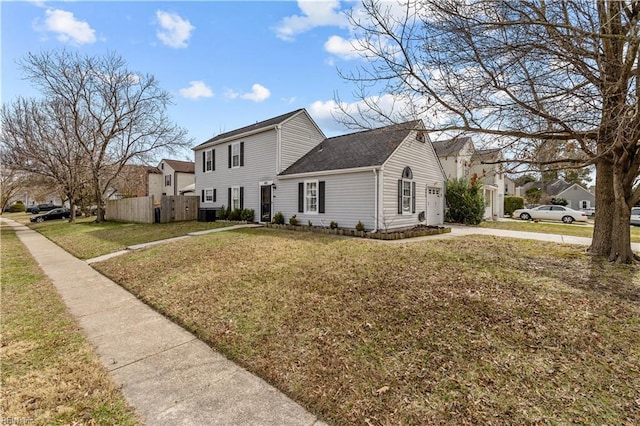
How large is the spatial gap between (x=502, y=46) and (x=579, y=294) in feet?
14.0

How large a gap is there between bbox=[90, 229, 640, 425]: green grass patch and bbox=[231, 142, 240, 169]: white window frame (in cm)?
1206

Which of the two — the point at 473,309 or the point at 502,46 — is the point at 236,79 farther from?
the point at 473,309

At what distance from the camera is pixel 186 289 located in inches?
236

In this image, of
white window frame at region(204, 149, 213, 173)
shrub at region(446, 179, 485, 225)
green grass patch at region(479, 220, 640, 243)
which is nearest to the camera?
green grass patch at region(479, 220, 640, 243)

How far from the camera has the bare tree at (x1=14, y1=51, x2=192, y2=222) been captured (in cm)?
2003

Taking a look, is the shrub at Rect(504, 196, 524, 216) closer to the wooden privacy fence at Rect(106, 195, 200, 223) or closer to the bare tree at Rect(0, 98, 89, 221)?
the wooden privacy fence at Rect(106, 195, 200, 223)

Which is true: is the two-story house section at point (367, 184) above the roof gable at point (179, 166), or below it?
below

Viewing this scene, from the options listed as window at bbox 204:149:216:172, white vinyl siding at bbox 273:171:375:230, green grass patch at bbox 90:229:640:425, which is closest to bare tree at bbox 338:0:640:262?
green grass patch at bbox 90:229:640:425

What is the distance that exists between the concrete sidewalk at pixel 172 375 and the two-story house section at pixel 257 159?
11687 millimetres

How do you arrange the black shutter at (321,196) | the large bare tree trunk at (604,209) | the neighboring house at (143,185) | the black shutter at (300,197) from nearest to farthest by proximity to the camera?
1. the large bare tree trunk at (604,209)
2. the black shutter at (321,196)
3. the black shutter at (300,197)
4. the neighboring house at (143,185)

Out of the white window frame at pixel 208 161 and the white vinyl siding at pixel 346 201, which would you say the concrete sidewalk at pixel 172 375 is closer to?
the white vinyl siding at pixel 346 201

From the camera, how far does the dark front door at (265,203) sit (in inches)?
656

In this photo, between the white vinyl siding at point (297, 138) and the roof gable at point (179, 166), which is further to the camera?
the roof gable at point (179, 166)

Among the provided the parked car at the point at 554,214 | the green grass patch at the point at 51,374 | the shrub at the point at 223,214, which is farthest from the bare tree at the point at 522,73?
the parked car at the point at 554,214
